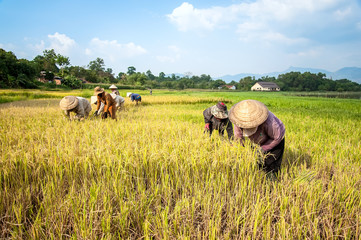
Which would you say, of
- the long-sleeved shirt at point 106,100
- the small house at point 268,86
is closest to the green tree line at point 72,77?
the small house at point 268,86

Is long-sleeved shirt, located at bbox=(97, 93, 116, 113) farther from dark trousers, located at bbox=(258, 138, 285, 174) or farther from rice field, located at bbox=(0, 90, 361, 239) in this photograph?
dark trousers, located at bbox=(258, 138, 285, 174)

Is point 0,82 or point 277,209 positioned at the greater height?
point 0,82

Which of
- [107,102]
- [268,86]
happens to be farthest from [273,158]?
[268,86]

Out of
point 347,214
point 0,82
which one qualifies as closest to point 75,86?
point 0,82

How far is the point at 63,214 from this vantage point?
135 centimetres

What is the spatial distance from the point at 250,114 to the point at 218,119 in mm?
1413

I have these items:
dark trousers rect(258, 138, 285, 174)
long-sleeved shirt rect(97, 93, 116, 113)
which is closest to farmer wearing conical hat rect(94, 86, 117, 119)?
long-sleeved shirt rect(97, 93, 116, 113)

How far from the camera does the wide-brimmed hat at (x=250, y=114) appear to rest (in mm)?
1796

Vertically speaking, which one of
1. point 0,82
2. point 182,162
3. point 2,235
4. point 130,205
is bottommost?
point 2,235

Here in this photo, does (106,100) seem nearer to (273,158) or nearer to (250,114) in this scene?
(250,114)

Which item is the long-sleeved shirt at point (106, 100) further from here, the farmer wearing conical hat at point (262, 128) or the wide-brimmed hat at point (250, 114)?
the wide-brimmed hat at point (250, 114)

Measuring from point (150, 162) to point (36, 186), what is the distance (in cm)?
107

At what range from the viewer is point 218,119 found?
10.6ft

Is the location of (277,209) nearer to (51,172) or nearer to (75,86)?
(51,172)
